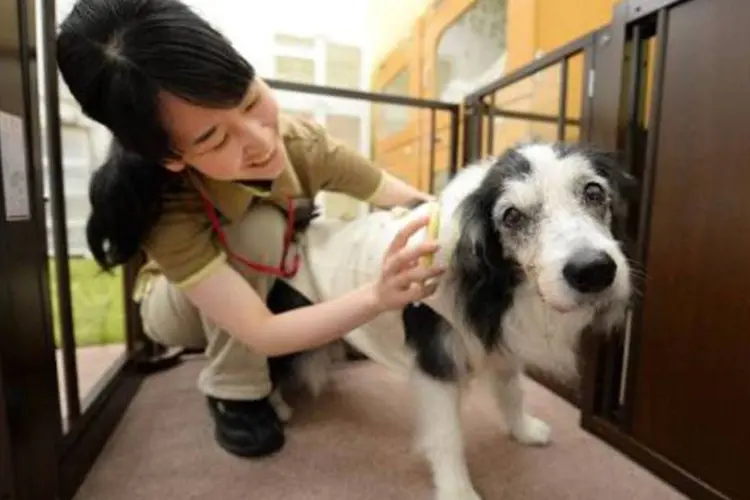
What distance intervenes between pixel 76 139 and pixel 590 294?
0.97 meters

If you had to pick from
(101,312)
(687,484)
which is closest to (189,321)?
(101,312)

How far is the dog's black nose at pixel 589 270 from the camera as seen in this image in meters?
0.51

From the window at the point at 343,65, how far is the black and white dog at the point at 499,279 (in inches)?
89.4

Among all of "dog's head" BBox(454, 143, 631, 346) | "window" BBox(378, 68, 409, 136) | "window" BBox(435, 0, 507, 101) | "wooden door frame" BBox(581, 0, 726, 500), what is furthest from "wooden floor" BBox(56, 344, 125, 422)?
"window" BBox(378, 68, 409, 136)

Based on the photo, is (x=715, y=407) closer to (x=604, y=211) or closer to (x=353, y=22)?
(x=604, y=211)

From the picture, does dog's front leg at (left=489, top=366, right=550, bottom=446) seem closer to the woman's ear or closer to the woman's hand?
the woman's hand

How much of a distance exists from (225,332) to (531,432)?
0.54 m

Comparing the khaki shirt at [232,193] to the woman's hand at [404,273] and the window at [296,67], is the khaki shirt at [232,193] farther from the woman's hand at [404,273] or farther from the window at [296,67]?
the window at [296,67]

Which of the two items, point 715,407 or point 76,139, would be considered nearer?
point 715,407

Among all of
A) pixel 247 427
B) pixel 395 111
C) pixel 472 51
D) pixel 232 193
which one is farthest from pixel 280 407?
pixel 395 111

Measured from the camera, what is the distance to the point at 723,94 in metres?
0.63

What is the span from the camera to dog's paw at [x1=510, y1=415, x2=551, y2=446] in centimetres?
87

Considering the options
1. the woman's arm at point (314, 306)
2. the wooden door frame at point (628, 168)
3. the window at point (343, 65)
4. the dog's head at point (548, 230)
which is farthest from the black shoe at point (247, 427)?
the window at point (343, 65)

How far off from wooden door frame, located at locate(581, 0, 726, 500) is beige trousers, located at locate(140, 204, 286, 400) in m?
0.56
